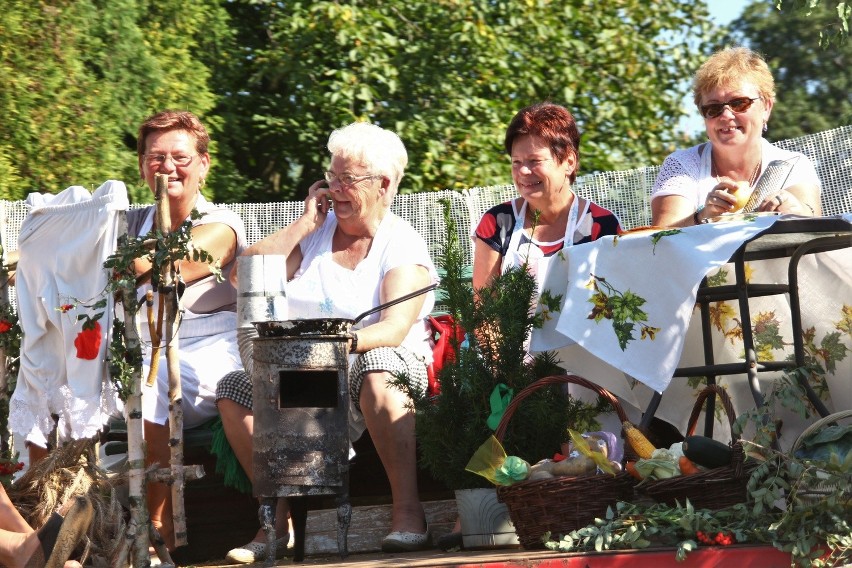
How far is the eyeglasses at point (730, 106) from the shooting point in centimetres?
477

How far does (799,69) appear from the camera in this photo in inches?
653

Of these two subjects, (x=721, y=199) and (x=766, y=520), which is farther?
(x=721, y=199)

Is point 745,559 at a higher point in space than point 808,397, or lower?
lower

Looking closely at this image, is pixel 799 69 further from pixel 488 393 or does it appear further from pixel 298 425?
pixel 298 425

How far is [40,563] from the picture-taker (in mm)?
3773

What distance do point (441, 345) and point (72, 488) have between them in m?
1.51

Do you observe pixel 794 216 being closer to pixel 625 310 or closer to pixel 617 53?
pixel 625 310

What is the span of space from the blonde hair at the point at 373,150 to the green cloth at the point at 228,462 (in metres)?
1.17

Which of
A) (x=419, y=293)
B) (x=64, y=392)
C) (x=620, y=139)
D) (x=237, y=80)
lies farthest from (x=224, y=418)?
(x=620, y=139)

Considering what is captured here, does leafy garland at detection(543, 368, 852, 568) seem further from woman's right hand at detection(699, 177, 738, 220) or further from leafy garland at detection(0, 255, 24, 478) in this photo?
leafy garland at detection(0, 255, 24, 478)

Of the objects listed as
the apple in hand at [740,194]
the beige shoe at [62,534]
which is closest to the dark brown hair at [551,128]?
the apple in hand at [740,194]

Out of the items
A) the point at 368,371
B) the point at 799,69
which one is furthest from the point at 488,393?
the point at 799,69

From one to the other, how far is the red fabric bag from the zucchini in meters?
1.04

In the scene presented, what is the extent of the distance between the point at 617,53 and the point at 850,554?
22.4 feet
